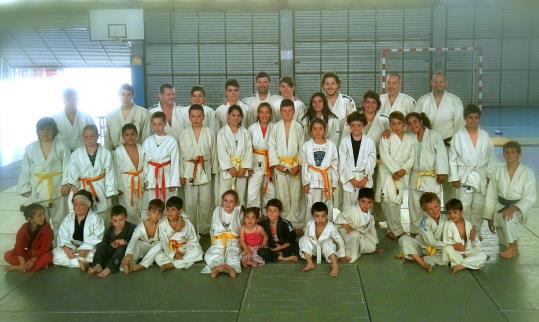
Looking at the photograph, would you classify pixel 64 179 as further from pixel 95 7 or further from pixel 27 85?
pixel 27 85

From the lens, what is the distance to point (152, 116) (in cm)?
591

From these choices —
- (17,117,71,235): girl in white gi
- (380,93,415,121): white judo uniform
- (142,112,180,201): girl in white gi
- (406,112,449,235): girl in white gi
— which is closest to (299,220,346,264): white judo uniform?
(406,112,449,235): girl in white gi

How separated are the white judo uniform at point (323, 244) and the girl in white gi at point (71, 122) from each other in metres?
2.65

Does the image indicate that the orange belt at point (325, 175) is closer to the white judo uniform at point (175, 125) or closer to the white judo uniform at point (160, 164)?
the white judo uniform at point (160, 164)

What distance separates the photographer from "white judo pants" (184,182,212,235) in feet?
20.2

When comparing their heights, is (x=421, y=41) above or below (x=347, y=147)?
above

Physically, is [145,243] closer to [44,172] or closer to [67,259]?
[67,259]

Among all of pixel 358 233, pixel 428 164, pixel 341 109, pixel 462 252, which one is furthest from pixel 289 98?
pixel 462 252

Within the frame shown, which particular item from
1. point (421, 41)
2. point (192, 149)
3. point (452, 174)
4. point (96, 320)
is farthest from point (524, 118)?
point (96, 320)

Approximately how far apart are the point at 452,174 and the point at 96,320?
11.7 feet

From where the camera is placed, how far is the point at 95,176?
562 cm

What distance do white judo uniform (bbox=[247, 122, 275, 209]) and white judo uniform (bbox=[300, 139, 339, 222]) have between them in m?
0.46

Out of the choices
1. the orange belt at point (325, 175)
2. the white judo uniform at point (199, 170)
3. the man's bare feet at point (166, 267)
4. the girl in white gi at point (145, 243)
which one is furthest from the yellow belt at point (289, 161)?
the man's bare feet at point (166, 267)

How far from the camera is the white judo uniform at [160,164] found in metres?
5.85
